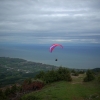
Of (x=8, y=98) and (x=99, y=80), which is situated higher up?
(x=99, y=80)

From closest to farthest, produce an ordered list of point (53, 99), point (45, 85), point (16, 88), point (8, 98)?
point (53, 99)
point (8, 98)
point (16, 88)
point (45, 85)

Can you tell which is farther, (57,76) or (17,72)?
(17,72)

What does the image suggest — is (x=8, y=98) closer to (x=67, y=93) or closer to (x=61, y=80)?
(x=67, y=93)

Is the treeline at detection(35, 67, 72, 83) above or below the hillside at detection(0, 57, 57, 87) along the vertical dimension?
above

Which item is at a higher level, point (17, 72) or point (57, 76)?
point (57, 76)

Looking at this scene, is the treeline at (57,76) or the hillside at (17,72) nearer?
the treeline at (57,76)

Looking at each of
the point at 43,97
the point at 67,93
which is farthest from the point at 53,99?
the point at 67,93

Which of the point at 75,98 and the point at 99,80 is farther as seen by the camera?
the point at 99,80

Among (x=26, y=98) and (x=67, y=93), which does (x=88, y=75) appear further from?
(x=26, y=98)

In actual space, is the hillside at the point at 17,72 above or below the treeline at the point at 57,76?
below

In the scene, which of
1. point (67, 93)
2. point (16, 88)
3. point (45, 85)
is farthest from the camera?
point (45, 85)

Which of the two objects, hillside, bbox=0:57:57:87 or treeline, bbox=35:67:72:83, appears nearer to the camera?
treeline, bbox=35:67:72:83
